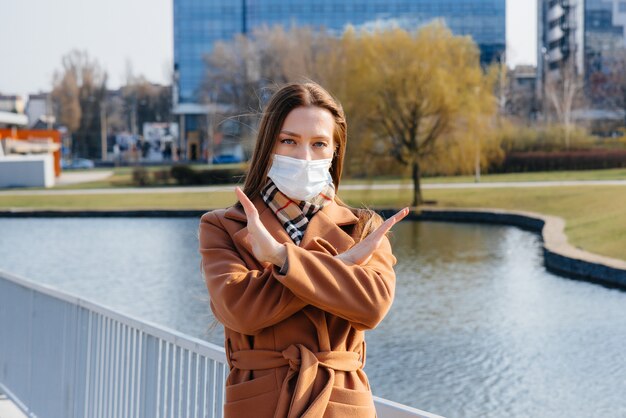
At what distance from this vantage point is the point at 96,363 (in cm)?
460

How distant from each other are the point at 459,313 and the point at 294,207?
1449 cm

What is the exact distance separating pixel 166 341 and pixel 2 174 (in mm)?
48977

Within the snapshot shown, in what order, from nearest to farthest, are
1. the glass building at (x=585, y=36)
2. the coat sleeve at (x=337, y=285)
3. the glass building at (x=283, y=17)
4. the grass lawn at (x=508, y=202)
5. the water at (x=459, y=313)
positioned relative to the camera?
the coat sleeve at (x=337, y=285) < the water at (x=459, y=313) < the grass lawn at (x=508, y=202) < the glass building at (x=283, y=17) < the glass building at (x=585, y=36)

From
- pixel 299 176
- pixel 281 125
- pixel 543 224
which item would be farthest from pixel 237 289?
pixel 543 224

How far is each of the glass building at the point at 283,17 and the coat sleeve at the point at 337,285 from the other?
7421cm

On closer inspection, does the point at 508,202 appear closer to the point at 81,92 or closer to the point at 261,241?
the point at 261,241

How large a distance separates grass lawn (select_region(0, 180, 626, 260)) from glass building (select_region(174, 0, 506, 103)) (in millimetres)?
32415

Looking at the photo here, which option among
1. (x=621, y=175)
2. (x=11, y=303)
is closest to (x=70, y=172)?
(x=621, y=175)

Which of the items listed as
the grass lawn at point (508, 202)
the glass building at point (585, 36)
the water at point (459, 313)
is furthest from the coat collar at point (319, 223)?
the glass building at point (585, 36)

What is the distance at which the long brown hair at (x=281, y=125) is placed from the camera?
2.16 m

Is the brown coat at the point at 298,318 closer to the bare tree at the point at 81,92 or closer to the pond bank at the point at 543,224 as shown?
the pond bank at the point at 543,224

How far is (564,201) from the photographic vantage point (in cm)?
3484

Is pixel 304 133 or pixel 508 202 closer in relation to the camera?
pixel 304 133

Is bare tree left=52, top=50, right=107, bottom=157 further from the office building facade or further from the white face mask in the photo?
the white face mask
